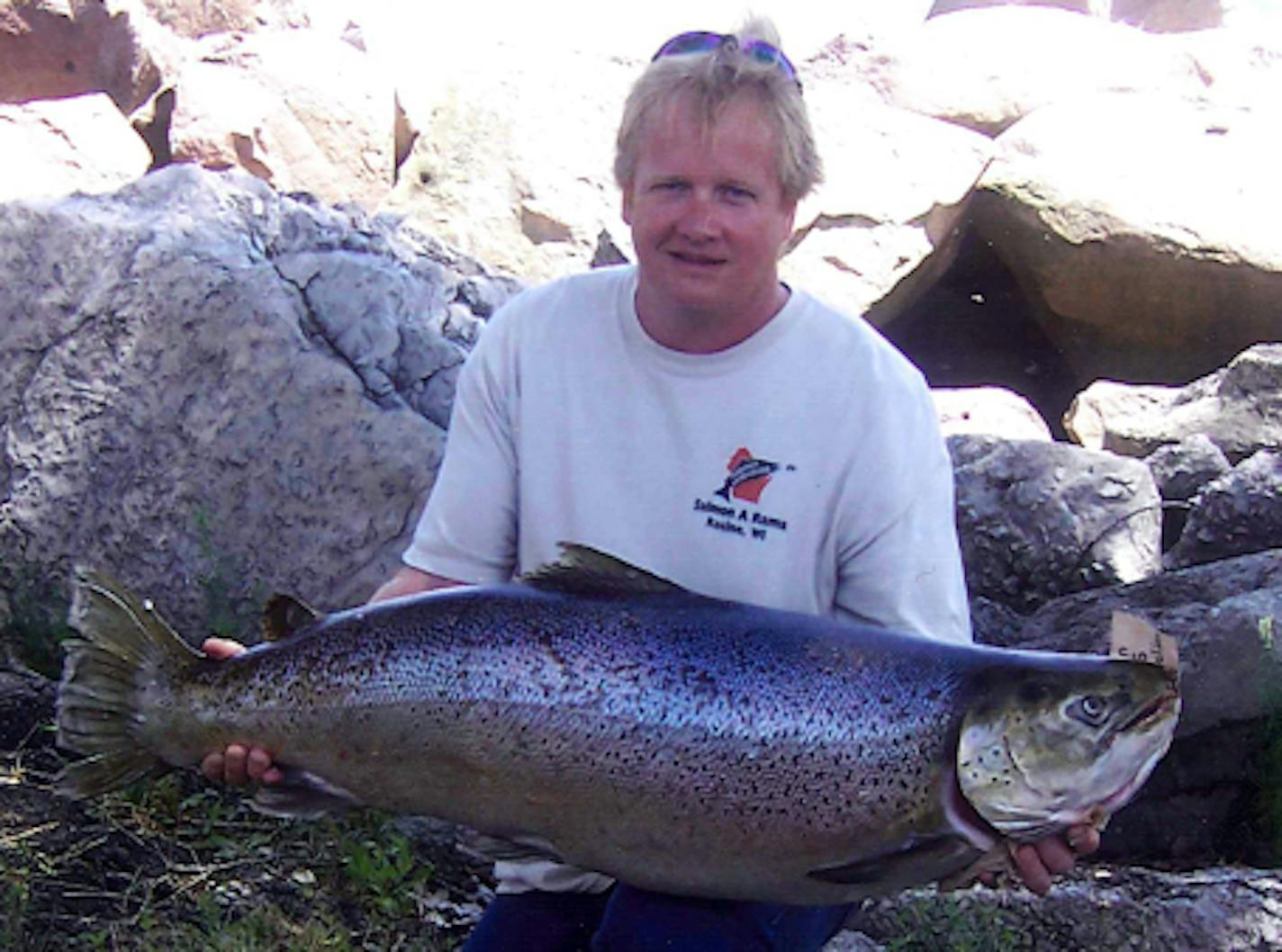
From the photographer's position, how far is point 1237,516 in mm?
5734

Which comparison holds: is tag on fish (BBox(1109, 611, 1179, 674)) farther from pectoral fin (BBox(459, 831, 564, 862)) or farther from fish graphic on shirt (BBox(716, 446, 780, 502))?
pectoral fin (BBox(459, 831, 564, 862))

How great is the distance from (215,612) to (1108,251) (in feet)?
24.6

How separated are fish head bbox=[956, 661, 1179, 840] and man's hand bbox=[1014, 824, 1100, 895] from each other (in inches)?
0.9

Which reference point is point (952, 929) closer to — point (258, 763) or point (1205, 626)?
point (1205, 626)

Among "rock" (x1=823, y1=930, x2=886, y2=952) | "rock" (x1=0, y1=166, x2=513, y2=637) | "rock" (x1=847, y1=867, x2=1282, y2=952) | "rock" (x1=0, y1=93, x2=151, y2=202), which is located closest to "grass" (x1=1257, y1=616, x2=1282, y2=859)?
"rock" (x1=847, y1=867, x2=1282, y2=952)

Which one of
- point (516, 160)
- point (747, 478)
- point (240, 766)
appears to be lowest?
point (516, 160)

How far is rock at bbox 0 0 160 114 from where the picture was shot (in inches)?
408

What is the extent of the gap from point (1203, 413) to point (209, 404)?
17.4 ft

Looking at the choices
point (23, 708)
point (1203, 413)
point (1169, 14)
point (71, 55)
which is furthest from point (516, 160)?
point (1169, 14)

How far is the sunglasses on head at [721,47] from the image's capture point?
2840mm

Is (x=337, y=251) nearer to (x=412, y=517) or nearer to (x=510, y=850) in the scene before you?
(x=412, y=517)

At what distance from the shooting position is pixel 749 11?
304 cm

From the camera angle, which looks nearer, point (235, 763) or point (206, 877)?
point (235, 763)

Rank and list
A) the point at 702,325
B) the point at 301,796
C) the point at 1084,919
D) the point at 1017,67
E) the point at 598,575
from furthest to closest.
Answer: the point at 1017,67
the point at 1084,919
the point at 702,325
the point at 301,796
the point at 598,575
